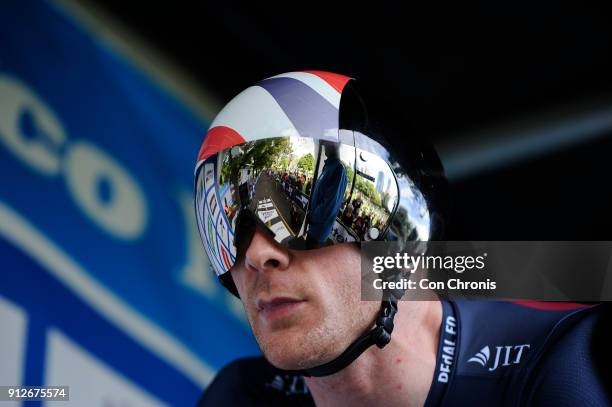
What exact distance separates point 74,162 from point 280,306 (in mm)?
1252

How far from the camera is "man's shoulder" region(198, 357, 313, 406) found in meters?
2.14

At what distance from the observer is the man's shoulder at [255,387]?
84.3 inches

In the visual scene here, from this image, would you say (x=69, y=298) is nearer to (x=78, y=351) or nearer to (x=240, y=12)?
(x=78, y=351)

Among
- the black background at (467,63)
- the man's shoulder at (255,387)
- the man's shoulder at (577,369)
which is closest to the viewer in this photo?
the man's shoulder at (577,369)

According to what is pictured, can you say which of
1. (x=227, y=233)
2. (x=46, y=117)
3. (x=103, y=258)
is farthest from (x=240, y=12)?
(x=227, y=233)

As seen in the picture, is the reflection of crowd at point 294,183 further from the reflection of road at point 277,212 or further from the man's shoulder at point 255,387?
the man's shoulder at point 255,387

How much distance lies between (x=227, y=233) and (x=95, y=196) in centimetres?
112

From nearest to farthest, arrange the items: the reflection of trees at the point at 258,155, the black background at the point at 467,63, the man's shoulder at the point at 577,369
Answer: the man's shoulder at the point at 577,369 → the reflection of trees at the point at 258,155 → the black background at the point at 467,63

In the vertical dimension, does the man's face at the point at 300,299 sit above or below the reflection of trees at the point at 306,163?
below

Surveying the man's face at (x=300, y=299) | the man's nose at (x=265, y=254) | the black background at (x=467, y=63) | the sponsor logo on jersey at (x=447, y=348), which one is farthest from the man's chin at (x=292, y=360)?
the black background at (x=467, y=63)

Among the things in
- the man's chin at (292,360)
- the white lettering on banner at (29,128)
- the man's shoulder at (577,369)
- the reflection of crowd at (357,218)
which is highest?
the white lettering on banner at (29,128)

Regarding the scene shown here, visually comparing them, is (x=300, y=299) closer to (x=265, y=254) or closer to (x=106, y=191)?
(x=265, y=254)

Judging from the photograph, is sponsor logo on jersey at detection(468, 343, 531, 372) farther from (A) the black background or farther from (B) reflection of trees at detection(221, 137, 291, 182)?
(A) the black background

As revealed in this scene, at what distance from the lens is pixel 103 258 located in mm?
A: 2623
